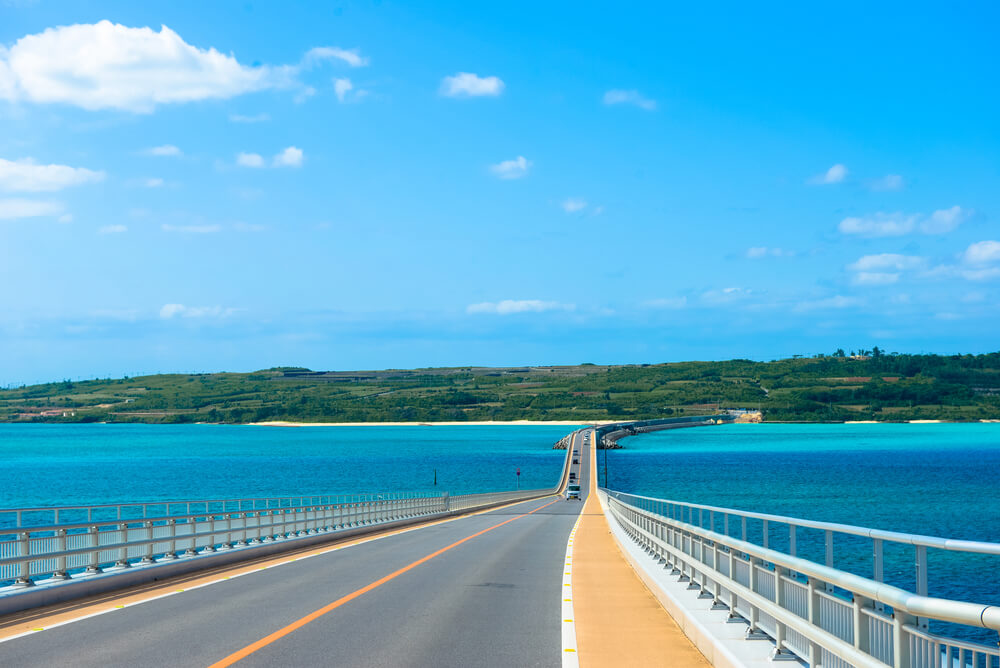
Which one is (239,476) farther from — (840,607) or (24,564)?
(840,607)

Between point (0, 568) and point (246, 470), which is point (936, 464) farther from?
point (0, 568)

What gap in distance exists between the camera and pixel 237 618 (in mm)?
13156

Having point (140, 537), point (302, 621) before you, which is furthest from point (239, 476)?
point (302, 621)

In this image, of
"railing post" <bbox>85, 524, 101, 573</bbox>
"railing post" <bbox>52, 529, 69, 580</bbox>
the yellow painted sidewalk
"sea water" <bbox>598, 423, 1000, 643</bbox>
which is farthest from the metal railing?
"sea water" <bbox>598, 423, 1000, 643</bbox>

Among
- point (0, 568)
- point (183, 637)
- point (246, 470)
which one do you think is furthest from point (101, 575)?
point (246, 470)

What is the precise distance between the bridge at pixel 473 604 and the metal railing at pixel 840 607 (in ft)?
0.06

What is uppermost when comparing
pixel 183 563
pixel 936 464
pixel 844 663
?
pixel 844 663

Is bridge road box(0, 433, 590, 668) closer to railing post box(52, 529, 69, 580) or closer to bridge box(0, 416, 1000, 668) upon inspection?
bridge box(0, 416, 1000, 668)

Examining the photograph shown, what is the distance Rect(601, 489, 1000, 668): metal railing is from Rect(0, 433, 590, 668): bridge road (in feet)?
7.20

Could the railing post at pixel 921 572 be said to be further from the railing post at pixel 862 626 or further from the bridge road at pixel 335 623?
the bridge road at pixel 335 623

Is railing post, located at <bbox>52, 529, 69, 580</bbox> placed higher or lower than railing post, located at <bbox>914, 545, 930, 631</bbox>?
lower

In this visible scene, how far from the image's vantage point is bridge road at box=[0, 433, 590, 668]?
10.4m

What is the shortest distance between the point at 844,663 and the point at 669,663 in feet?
11.6

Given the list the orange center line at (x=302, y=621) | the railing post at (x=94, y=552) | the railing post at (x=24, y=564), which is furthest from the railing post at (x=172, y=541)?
the railing post at (x=24, y=564)
